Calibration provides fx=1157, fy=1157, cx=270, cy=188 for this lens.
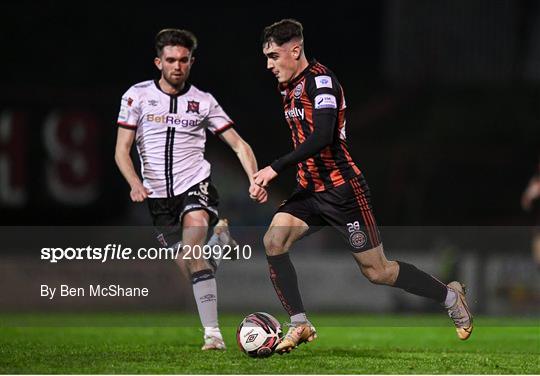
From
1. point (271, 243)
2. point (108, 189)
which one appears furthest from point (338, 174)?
point (108, 189)

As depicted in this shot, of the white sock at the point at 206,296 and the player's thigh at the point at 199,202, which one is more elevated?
the player's thigh at the point at 199,202

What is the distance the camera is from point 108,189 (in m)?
20.4

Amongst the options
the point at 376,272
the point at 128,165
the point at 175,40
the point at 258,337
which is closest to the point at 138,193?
the point at 128,165

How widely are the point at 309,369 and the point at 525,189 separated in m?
15.3

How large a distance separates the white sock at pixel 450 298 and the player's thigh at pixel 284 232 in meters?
1.10

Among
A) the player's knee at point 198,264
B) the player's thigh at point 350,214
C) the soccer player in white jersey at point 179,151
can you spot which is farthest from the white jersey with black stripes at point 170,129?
the player's thigh at point 350,214

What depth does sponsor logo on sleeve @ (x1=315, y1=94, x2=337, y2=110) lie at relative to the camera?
713cm

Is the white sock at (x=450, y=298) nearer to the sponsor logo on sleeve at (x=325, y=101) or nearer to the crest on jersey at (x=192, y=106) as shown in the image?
the sponsor logo on sleeve at (x=325, y=101)

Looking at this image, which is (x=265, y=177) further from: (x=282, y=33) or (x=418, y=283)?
(x=418, y=283)

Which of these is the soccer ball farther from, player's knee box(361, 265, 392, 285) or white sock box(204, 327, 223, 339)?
player's knee box(361, 265, 392, 285)

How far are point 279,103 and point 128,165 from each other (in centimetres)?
1469

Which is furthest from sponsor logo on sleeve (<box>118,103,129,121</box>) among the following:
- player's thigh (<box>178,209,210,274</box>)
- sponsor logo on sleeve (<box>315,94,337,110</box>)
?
sponsor logo on sleeve (<box>315,94,337,110</box>)

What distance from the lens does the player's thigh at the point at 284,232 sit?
7.48m

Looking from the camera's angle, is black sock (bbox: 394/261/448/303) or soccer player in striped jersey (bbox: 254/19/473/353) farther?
black sock (bbox: 394/261/448/303)
